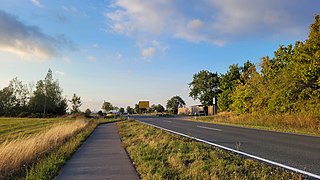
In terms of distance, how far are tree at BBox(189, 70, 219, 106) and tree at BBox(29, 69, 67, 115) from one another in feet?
123

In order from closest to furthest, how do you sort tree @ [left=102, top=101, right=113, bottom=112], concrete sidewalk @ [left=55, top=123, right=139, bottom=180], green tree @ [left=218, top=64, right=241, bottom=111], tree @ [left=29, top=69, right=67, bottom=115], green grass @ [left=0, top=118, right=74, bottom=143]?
concrete sidewalk @ [left=55, top=123, right=139, bottom=180], green grass @ [left=0, top=118, right=74, bottom=143], green tree @ [left=218, top=64, right=241, bottom=111], tree @ [left=29, top=69, right=67, bottom=115], tree @ [left=102, top=101, right=113, bottom=112]

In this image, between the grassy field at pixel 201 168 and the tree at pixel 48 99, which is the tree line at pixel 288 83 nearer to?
the grassy field at pixel 201 168

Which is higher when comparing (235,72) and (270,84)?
(235,72)

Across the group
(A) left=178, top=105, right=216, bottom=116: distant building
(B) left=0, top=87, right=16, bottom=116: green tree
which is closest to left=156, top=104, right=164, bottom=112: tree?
(A) left=178, top=105, right=216, bottom=116: distant building

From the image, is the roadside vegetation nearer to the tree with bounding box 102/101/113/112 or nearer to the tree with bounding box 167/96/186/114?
the tree with bounding box 102/101/113/112

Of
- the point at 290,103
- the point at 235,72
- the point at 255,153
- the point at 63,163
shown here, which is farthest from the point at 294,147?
the point at 235,72

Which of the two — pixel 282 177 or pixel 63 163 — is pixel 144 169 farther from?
pixel 282 177

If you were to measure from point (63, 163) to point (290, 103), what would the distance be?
18.9 m

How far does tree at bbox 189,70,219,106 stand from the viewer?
6831cm

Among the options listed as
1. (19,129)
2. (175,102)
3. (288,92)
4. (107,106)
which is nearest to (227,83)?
(288,92)

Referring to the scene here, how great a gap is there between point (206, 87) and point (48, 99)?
42.2 m

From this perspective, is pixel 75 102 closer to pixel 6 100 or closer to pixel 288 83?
pixel 6 100

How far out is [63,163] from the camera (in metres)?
8.56

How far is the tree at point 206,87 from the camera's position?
224 feet
